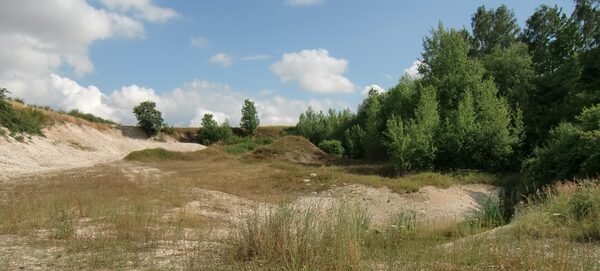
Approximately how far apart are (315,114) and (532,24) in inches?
1556

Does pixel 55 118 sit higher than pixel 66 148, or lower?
higher

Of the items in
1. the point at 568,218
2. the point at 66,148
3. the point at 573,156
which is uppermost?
the point at 66,148

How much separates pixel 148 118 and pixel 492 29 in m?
47.0

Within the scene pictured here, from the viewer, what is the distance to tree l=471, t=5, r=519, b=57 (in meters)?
49.8

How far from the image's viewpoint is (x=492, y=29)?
5047 cm

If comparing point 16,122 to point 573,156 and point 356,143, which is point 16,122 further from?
point 573,156

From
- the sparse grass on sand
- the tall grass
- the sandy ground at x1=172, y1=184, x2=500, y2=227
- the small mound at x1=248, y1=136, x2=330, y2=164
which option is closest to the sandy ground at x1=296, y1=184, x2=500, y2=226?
the sandy ground at x1=172, y1=184, x2=500, y2=227

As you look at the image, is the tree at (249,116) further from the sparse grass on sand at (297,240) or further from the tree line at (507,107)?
the sparse grass on sand at (297,240)

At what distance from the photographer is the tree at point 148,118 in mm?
64312

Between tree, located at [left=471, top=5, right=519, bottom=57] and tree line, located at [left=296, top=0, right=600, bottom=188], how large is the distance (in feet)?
13.0

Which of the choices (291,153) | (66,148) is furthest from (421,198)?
(66,148)

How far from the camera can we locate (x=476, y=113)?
30938 mm

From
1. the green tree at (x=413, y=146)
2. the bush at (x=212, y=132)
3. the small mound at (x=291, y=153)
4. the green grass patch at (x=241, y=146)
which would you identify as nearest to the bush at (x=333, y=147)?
the small mound at (x=291, y=153)

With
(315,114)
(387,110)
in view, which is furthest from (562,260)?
(315,114)
